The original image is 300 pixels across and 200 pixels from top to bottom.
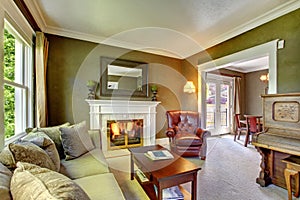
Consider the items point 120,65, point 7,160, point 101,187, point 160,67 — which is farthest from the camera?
point 160,67

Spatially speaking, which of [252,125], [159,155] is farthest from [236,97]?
[159,155]

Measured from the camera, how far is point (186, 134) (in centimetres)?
364

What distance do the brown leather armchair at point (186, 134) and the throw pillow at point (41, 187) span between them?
9.40ft

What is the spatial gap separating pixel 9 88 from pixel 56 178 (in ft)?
7.05

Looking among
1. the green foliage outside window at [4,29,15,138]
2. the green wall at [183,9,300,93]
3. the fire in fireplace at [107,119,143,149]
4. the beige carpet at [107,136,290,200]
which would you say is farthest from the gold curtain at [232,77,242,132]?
the green foliage outside window at [4,29,15,138]

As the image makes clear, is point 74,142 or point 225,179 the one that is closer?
point 74,142

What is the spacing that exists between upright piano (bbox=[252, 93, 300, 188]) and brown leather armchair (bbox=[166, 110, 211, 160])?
1.15 meters

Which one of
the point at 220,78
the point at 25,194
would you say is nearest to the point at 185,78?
the point at 220,78

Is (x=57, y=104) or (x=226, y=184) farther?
(x=57, y=104)

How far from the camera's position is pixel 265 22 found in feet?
9.16

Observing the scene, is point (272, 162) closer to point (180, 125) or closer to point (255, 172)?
point (255, 172)

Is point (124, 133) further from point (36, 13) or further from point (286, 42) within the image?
point (286, 42)

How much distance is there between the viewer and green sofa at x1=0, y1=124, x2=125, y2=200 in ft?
2.24

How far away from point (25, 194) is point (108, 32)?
330 centimetres
